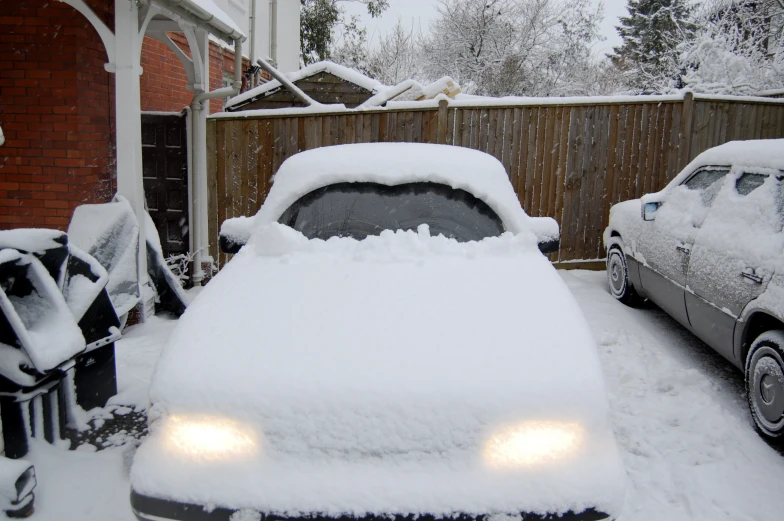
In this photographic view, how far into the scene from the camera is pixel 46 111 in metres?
5.68

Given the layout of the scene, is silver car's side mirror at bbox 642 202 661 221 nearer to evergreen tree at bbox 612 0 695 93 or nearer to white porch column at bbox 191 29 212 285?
white porch column at bbox 191 29 212 285

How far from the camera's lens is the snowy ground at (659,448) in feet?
9.75

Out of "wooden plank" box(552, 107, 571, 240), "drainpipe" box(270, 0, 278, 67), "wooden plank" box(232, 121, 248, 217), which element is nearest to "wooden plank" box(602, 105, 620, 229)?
"wooden plank" box(552, 107, 571, 240)

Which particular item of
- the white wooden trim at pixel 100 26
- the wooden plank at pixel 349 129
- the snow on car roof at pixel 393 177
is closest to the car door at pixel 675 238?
the snow on car roof at pixel 393 177

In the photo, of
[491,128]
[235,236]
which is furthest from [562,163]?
[235,236]

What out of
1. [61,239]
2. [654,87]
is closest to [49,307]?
[61,239]

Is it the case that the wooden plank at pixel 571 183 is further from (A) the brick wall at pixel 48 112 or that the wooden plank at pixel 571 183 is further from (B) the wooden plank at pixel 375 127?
(A) the brick wall at pixel 48 112

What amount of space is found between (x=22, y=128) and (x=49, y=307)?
343cm

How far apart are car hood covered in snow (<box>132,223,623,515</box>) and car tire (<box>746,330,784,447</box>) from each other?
1.99m

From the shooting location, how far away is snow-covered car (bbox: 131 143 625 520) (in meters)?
1.90

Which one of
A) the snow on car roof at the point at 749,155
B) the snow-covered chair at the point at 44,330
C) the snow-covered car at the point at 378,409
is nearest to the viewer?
the snow-covered car at the point at 378,409

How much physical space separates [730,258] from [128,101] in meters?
4.95

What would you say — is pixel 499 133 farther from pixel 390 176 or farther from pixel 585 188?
pixel 390 176

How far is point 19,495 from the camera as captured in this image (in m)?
2.67
